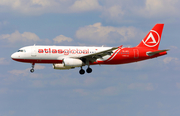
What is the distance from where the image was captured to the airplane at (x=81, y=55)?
57500 mm

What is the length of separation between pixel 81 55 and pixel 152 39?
16.9 meters

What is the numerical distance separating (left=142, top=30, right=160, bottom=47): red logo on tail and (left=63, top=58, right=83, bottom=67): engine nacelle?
16160mm

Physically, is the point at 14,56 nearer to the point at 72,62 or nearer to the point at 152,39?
the point at 72,62

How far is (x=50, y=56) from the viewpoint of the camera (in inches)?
2269

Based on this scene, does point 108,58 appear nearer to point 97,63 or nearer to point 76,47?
point 97,63

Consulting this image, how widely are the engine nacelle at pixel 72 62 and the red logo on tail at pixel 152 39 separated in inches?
636

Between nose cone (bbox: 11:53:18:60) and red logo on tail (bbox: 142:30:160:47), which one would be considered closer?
nose cone (bbox: 11:53:18:60)

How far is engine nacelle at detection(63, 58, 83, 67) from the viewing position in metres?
56.8

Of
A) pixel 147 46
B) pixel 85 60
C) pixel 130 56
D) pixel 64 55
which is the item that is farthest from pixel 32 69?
pixel 147 46

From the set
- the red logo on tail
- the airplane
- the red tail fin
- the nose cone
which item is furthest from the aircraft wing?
the red logo on tail

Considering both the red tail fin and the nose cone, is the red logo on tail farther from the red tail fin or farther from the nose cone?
the nose cone

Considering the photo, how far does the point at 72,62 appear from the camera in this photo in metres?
57.2

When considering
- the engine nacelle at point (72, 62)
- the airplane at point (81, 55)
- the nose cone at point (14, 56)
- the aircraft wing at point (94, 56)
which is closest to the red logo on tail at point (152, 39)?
Result: the airplane at point (81, 55)

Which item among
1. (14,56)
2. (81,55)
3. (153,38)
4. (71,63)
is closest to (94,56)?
(81,55)
